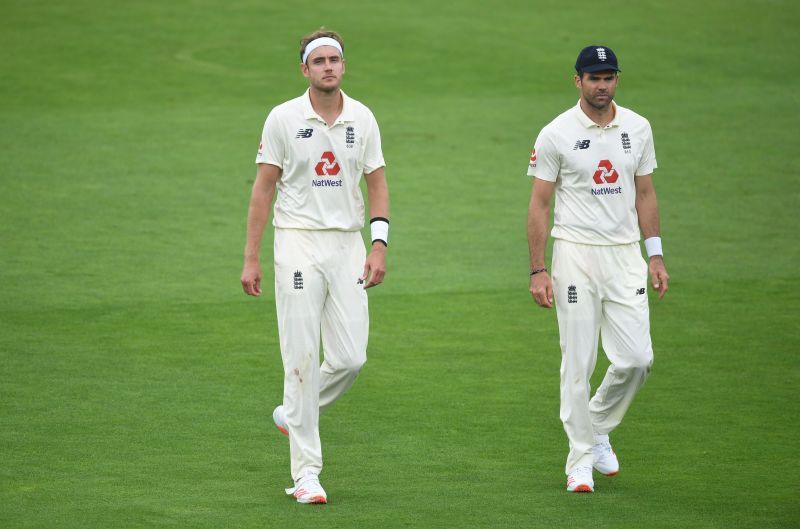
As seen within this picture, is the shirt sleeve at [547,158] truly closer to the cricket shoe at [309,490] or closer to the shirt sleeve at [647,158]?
the shirt sleeve at [647,158]

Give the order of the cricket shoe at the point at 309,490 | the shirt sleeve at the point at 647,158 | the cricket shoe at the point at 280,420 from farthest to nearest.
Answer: the cricket shoe at the point at 280,420, the shirt sleeve at the point at 647,158, the cricket shoe at the point at 309,490

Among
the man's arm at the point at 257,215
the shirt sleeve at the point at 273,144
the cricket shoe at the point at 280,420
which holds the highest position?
the shirt sleeve at the point at 273,144

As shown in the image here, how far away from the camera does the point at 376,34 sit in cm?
2334

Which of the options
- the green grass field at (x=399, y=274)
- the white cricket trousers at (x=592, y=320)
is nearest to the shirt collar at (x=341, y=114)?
the white cricket trousers at (x=592, y=320)

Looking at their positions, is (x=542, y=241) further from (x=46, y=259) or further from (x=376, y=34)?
(x=376, y=34)

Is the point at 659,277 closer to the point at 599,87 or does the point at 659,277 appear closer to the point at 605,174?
the point at 605,174

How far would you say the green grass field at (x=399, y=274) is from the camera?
8.03 m

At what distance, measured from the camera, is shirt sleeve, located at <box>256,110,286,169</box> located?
778 centimetres

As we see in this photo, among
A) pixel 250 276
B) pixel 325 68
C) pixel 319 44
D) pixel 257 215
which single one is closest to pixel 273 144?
pixel 257 215

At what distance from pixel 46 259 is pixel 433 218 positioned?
13.9 ft

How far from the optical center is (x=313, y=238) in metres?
7.79

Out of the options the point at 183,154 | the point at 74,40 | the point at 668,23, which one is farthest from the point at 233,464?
the point at 668,23

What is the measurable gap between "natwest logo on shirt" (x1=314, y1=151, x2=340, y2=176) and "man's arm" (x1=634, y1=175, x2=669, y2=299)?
1818mm

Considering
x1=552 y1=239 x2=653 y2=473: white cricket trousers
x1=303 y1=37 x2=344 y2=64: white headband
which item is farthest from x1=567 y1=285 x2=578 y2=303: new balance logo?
x1=303 y1=37 x2=344 y2=64: white headband
